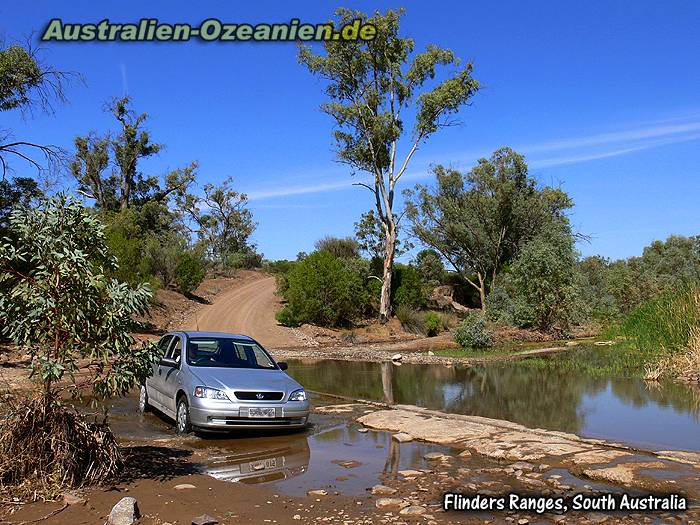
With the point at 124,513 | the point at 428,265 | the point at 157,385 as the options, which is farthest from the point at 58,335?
the point at 428,265

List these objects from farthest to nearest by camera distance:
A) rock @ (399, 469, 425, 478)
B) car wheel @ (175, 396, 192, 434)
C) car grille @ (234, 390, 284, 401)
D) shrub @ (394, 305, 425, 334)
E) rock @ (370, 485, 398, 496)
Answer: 1. shrub @ (394, 305, 425, 334)
2. car wheel @ (175, 396, 192, 434)
3. car grille @ (234, 390, 284, 401)
4. rock @ (399, 469, 425, 478)
5. rock @ (370, 485, 398, 496)

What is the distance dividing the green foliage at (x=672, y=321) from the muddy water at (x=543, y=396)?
217 centimetres

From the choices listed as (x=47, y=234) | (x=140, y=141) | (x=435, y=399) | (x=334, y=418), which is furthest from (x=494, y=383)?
(x=140, y=141)

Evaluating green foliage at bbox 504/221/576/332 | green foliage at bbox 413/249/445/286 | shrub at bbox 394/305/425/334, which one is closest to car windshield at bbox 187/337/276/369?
green foliage at bbox 504/221/576/332

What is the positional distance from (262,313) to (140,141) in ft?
60.3

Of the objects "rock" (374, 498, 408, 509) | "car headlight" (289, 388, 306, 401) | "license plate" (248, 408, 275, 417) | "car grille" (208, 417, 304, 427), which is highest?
"car headlight" (289, 388, 306, 401)

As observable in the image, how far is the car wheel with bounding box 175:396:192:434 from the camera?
385 inches

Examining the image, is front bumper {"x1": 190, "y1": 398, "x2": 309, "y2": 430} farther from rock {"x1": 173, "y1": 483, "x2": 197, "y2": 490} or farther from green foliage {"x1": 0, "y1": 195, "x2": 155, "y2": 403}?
green foliage {"x1": 0, "y1": 195, "x2": 155, "y2": 403}

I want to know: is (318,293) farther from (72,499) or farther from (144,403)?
(72,499)

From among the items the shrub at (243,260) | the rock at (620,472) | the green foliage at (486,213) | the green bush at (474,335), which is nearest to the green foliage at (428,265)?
the green foliage at (486,213)

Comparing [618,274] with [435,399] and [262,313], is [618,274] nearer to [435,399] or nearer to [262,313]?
[262,313]

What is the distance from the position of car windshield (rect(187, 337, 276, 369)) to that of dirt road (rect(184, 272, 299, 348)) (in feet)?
54.3

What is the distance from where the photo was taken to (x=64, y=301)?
6496 mm

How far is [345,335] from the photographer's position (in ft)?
114
